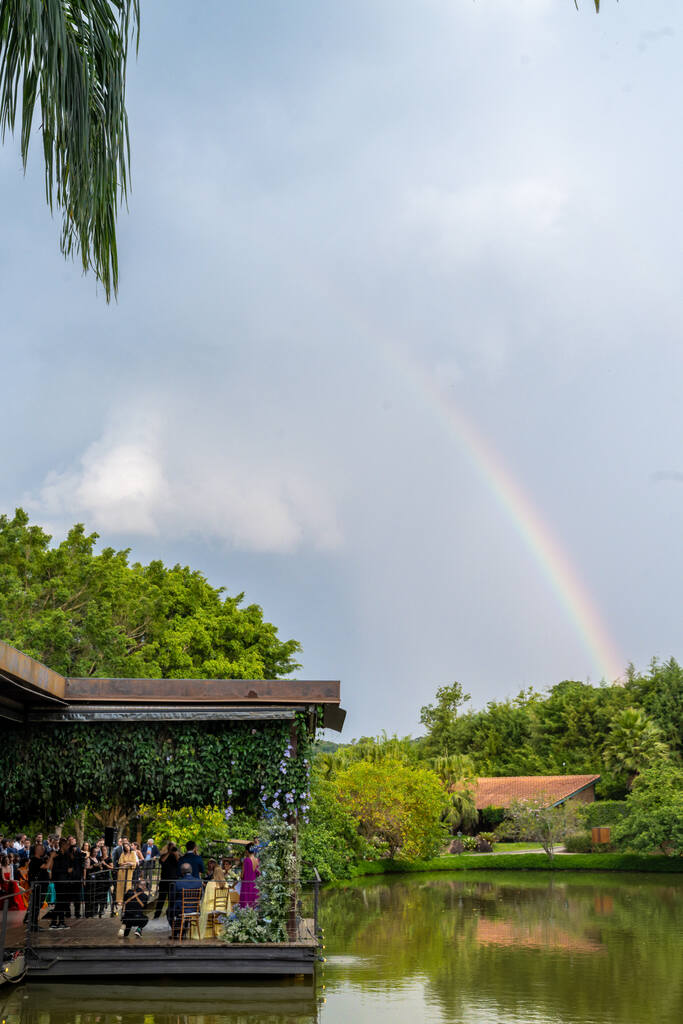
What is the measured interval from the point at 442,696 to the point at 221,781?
59347 mm

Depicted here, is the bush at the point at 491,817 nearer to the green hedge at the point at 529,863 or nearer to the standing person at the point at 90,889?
the green hedge at the point at 529,863

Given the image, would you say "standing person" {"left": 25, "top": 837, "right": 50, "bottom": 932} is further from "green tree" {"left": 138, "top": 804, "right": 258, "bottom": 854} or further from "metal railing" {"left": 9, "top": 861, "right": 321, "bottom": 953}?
"green tree" {"left": 138, "top": 804, "right": 258, "bottom": 854}

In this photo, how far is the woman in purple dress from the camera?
14.2m

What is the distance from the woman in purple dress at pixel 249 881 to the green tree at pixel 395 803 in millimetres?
27205

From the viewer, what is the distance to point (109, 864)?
17.5 m

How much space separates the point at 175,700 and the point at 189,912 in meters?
3.20

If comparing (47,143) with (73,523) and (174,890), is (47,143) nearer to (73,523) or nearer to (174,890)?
(174,890)

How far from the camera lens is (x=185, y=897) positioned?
1460 centimetres

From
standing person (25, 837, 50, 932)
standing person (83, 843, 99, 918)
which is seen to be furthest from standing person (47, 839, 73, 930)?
standing person (83, 843, 99, 918)

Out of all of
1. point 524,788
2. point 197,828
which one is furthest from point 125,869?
point 524,788

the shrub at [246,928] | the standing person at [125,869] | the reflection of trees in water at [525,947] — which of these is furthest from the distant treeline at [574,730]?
the shrub at [246,928]

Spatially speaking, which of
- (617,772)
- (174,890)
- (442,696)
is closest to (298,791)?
(174,890)

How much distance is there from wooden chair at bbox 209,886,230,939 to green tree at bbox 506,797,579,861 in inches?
1202

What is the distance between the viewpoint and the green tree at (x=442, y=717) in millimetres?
71000
